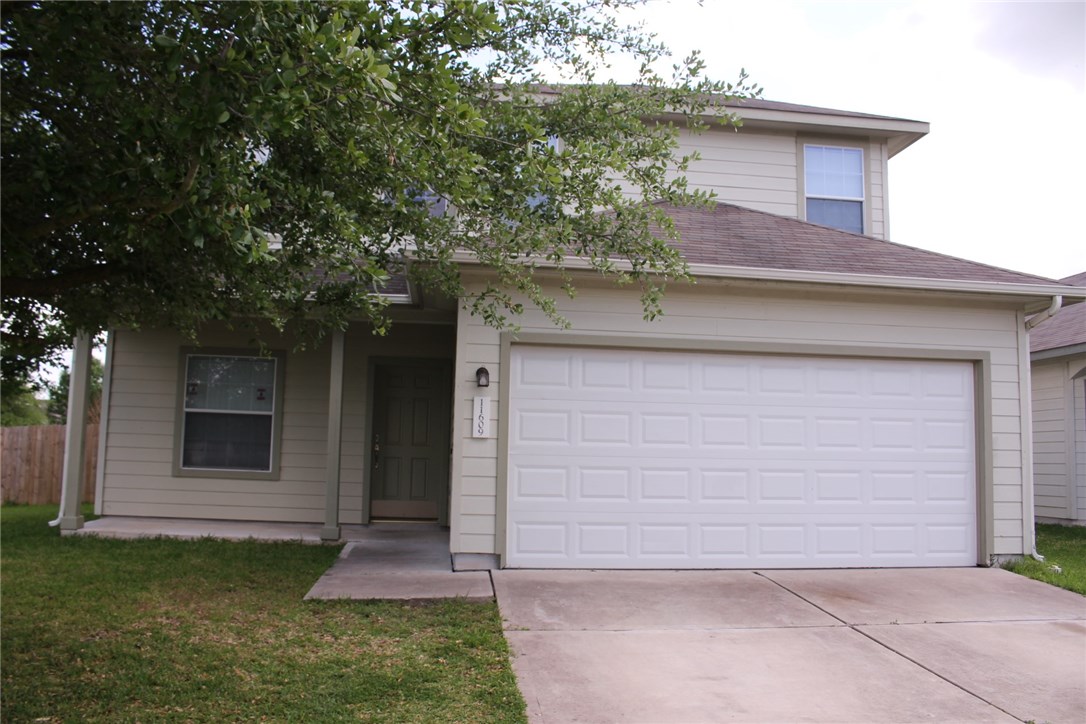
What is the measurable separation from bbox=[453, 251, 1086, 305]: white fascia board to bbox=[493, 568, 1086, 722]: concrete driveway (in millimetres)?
2851

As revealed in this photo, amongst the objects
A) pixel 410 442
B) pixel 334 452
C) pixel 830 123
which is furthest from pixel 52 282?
pixel 830 123

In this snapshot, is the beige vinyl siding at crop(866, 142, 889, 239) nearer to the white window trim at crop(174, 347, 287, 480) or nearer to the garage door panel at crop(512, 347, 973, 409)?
the garage door panel at crop(512, 347, 973, 409)

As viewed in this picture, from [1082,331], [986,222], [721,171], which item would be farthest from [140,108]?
[986,222]

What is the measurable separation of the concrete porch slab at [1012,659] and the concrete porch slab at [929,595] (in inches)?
9.7

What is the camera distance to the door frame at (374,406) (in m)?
10.7

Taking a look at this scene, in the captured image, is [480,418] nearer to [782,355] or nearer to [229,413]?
[782,355]

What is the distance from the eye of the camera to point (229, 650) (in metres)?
5.14

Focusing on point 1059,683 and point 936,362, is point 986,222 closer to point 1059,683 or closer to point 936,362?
point 936,362

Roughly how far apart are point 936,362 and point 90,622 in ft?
26.7

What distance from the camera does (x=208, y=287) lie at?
5352 millimetres

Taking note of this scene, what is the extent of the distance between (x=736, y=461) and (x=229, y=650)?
498 centimetres

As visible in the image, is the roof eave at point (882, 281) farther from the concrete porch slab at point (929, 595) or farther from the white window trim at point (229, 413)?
the white window trim at point (229, 413)

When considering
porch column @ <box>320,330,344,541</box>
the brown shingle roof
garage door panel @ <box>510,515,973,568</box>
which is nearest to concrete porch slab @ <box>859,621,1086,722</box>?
garage door panel @ <box>510,515,973,568</box>

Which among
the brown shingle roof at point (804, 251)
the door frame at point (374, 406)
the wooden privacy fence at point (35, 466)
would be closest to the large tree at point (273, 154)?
the brown shingle roof at point (804, 251)
